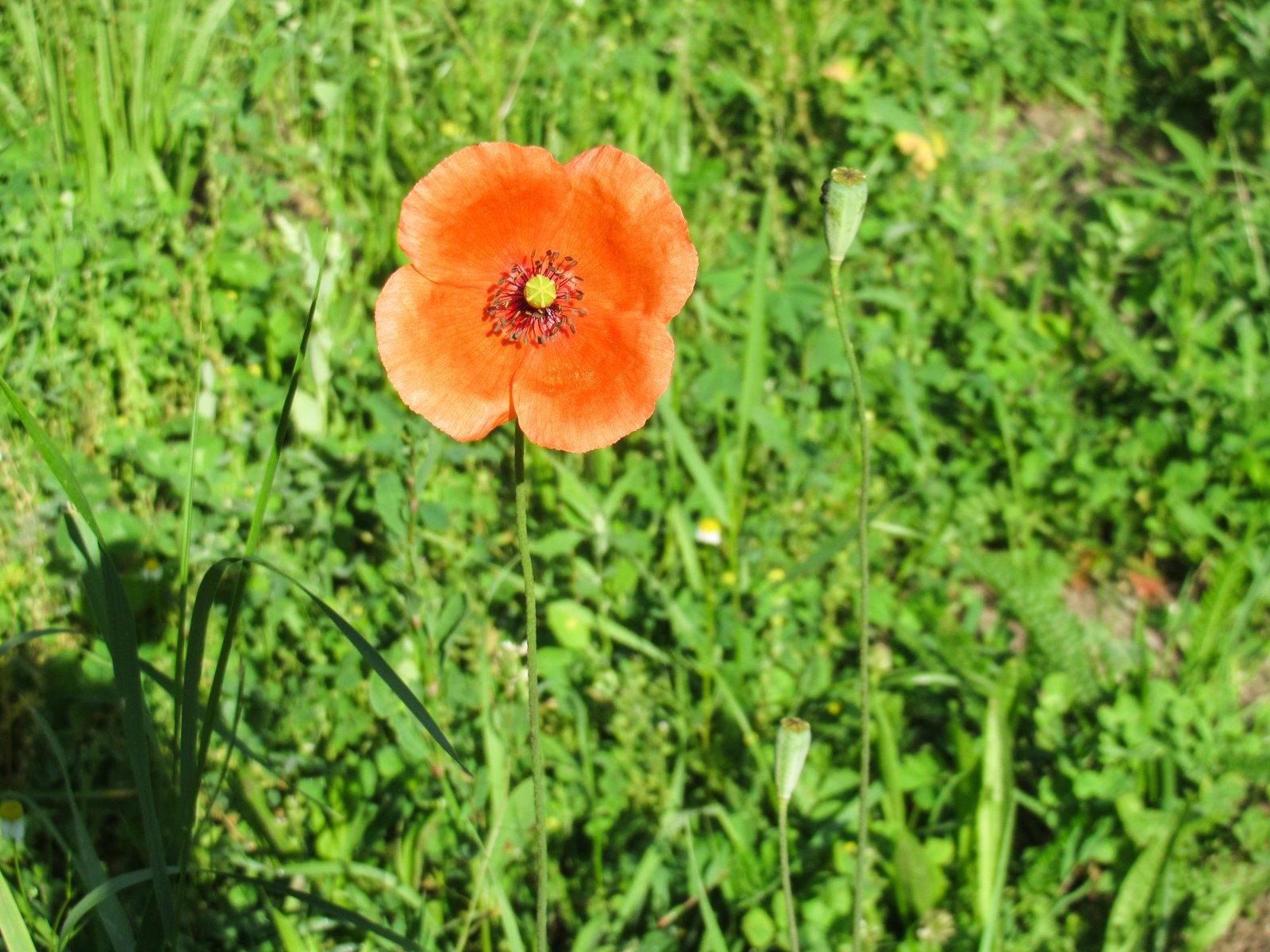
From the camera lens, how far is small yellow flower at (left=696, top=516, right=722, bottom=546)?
2635 mm

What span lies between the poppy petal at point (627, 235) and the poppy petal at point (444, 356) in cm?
17

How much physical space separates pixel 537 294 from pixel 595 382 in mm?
151

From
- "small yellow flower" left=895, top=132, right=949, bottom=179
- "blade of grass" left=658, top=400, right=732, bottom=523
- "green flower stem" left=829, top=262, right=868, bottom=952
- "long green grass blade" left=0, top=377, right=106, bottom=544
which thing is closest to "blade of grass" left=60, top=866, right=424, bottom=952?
"long green grass blade" left=0, top=377, right=106, bottom=544

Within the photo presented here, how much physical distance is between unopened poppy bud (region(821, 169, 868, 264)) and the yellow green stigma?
402 mm

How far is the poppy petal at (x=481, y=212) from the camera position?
1531 millimetres

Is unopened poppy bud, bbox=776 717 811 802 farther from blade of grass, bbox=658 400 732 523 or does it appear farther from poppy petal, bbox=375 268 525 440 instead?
blade of grass, bbox=658 400 732 523

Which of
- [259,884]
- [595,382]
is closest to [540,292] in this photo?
[595,382]

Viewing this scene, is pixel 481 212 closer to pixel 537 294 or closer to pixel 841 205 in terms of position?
pixel 537 294

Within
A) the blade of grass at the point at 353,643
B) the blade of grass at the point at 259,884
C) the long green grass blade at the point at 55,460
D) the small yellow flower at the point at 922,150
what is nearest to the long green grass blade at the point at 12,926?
the blade of grass at the point at 259,884

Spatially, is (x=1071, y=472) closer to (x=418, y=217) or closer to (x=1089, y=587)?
(x=1089, y=587)

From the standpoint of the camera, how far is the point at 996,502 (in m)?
3.10

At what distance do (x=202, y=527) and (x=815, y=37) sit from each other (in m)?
2.91

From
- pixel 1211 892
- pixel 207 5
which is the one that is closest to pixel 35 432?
pixel 1211 892

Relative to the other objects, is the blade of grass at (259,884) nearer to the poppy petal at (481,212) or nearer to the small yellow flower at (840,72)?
the poppy petal at (481,212)
